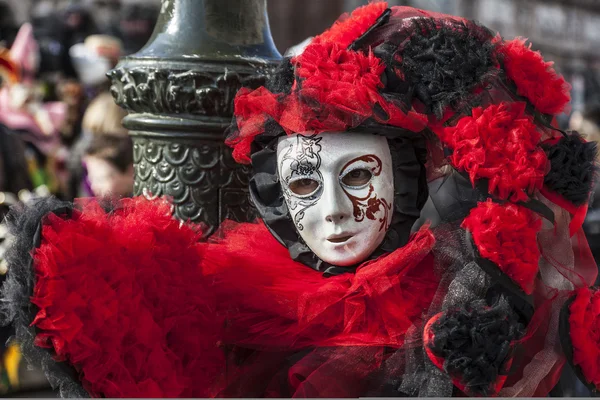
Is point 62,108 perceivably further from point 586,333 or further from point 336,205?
point 586,333

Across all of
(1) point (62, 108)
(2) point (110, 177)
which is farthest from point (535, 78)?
(1) point (62, 108)

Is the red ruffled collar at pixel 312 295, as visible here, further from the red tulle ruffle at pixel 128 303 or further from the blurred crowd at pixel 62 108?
the blurred crowd at pixel 62 108

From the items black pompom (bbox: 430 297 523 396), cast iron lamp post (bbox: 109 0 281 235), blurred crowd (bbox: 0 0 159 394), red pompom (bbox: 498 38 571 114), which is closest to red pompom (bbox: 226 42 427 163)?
red pompom (bbox: 498 38 571 114)

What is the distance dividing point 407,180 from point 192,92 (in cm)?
81

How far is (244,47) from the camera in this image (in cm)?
313

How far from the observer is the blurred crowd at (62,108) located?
5.22 m

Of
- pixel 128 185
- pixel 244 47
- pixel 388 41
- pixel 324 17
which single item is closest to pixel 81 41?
pixel 324 17

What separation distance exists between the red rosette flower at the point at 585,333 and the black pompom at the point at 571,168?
26 centimetres

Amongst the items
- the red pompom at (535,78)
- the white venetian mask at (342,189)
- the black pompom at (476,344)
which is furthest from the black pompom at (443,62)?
the black pompom at (476,344)

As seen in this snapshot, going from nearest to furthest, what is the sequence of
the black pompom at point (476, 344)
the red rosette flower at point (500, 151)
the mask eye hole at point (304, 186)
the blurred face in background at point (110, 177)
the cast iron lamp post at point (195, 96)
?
the black pompom at point (476, 344)
the red rosette flower at point (500, 151)
the mask eye hole at point (304, 186)
the cast iron lamp post at point (195, 96)
the blurred face in background at point (110, 177)

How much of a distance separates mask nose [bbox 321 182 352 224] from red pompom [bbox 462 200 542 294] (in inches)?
13.9

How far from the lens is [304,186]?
2.63 metres

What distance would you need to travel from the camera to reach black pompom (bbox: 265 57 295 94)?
2.64 metres

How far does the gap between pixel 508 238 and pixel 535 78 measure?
19.7 inches
